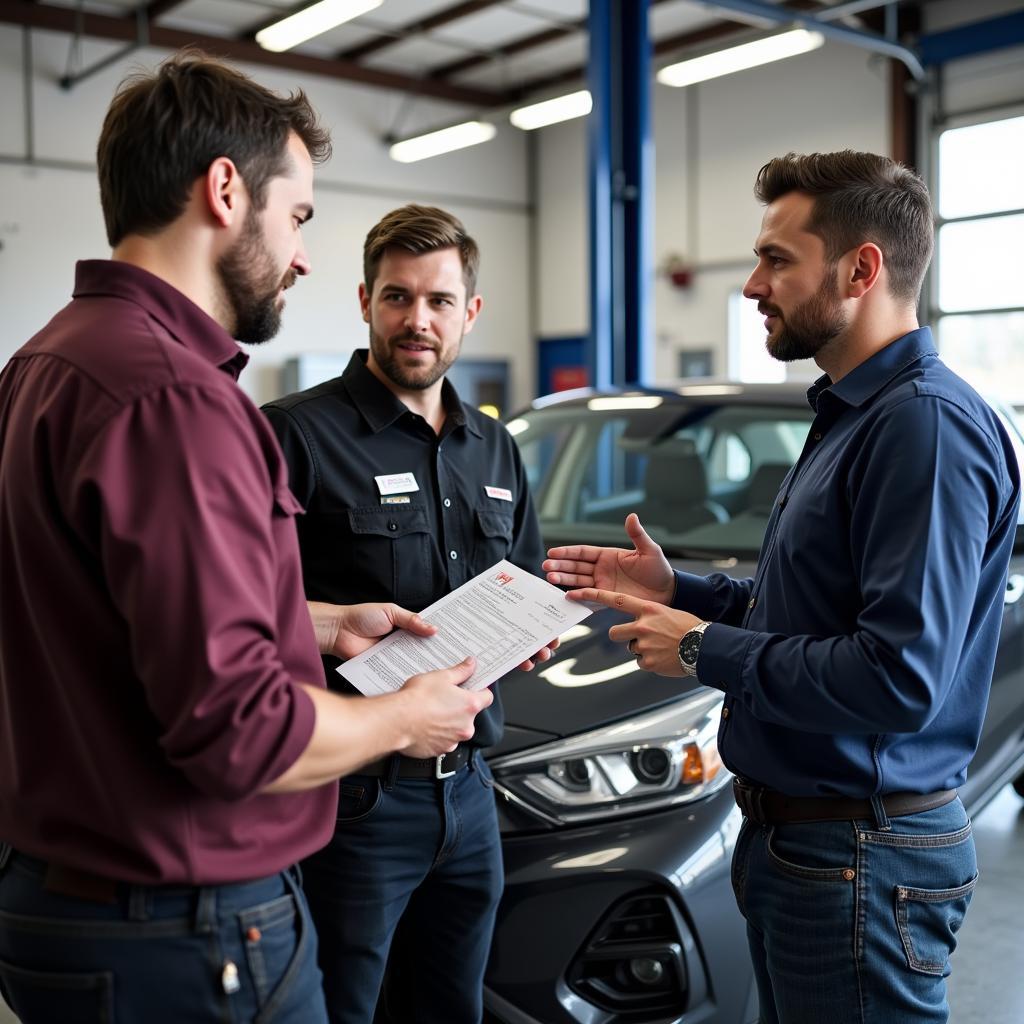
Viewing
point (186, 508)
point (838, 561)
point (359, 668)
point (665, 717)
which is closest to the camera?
point (186, 508)

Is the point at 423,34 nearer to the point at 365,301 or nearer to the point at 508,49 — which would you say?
the point at 508,49

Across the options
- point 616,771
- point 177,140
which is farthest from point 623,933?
point 177,140

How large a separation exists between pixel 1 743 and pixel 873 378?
1204mm

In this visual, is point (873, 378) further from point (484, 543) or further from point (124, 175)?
point (124, 175)

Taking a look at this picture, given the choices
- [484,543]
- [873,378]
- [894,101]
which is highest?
[894,101]

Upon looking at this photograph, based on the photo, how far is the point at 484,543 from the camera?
2092 millimetres

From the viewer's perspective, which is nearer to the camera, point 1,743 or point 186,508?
point 186,508

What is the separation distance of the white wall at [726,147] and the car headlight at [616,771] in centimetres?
961

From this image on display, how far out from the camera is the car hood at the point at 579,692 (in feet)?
7.17

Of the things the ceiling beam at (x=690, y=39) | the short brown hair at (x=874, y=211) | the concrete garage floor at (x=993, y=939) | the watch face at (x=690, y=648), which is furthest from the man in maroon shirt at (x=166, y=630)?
the ceiling beam at (x=690, y=39)

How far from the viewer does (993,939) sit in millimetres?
3092

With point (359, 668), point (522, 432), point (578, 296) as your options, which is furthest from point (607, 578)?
point (578, 296)

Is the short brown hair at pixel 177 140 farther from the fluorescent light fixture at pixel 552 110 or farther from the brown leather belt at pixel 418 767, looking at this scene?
the fluorescent light fixture at pixel 552 110

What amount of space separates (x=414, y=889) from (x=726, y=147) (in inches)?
448
